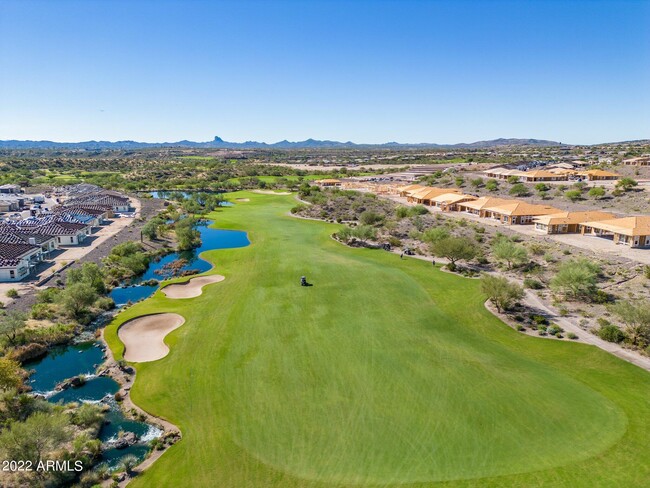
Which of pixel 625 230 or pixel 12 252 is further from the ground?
pixel 625 230

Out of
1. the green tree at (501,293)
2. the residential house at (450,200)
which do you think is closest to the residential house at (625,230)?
the green tree at (501,293)

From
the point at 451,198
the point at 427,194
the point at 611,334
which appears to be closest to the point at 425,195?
the point at 427,194

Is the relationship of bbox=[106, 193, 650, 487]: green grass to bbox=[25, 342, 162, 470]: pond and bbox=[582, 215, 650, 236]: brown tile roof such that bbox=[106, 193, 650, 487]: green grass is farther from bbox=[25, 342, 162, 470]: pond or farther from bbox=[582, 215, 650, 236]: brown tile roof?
bbox=[582, 215, 650, 236]: brown tile roof

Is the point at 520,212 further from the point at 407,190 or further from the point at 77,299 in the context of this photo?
the point at 77,299

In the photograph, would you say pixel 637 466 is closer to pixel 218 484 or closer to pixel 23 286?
pixel 218 484

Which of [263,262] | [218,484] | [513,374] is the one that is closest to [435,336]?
[513,374]

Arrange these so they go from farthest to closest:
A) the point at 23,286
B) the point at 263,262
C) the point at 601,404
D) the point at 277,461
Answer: the point at 263,262
the point at 23,286
the point at 601,404
the point at 277,461

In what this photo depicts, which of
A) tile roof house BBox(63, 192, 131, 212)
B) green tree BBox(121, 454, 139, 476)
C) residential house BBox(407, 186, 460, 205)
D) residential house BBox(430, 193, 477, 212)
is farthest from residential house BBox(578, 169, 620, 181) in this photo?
green tree BBox(121, 454, 139, 476)
